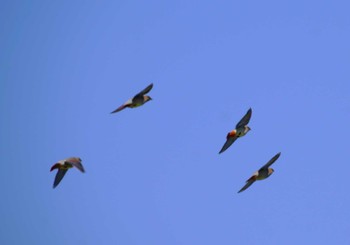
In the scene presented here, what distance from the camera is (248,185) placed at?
35.6 metres

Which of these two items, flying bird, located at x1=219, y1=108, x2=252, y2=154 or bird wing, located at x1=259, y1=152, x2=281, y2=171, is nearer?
bird wing, located at x1=259, y1=152, x2=281, y2=171

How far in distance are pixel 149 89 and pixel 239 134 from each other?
147 inches

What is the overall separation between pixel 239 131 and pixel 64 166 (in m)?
6.31

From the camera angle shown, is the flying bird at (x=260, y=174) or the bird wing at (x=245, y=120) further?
the flying bird at (x=260, y=174)

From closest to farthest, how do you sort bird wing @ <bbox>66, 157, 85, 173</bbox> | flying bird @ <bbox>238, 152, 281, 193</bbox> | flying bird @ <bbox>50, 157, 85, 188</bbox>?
bird wing @ <bbox>66, 157, 85, 173</bbox>
flying bird @ <bbox>50, 157, 85, 188</bbox>
flying bird @ <bbox>238, 152, 281, 193</bbox>

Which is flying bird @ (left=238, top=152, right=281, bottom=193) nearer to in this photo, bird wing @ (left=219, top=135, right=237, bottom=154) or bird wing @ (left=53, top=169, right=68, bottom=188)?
bird wing @ (left=219, top=135, right=237, bottom=154)

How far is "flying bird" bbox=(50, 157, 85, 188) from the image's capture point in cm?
3161

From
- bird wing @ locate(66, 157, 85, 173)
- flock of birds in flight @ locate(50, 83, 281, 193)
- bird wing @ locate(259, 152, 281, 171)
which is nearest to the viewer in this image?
bird wing @ locate(66, 157, 85, 173)

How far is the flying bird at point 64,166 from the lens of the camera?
104ft

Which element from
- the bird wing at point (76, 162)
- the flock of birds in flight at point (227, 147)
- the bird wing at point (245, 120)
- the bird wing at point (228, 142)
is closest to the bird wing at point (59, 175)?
the flock of birds in flight at point (227, 147)

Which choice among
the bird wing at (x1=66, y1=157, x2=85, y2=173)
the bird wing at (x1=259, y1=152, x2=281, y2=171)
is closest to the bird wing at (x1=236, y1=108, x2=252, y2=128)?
the bird wing at (x1=259, y1=152, x2=281, y2=171)

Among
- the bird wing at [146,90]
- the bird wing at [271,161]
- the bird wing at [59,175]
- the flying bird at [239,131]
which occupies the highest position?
the bird wing at [146,90]

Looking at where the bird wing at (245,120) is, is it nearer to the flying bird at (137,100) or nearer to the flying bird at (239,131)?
the flying bird at (239,131)

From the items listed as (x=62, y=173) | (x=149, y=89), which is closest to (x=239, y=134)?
(x=149, y=89)
